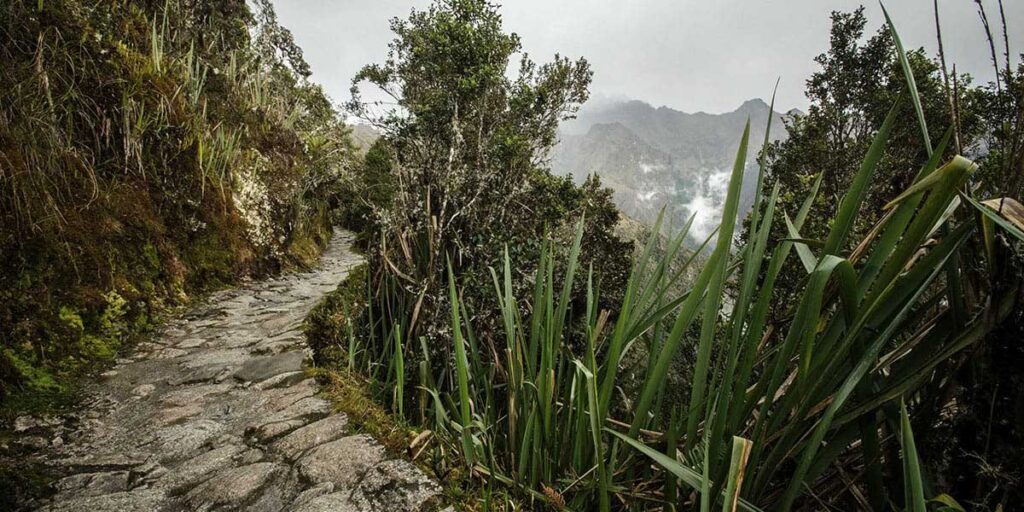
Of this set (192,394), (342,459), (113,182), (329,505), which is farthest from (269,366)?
(113,182)

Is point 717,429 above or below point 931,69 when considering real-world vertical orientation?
below

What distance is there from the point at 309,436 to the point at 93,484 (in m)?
0.74

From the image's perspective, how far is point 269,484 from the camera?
1.50m

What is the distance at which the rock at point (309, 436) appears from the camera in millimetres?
1705

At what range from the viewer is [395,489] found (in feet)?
4.52

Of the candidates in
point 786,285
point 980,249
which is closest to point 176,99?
point 980,249

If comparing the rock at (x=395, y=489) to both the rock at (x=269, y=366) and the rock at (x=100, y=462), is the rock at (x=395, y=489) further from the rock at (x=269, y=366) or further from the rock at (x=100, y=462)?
the rock at (x=269, y=366)

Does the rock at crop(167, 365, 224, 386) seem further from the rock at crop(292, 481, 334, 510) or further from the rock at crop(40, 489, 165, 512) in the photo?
the rock at crop(292, 481, 334, 510)

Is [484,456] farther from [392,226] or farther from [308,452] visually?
[392,226]

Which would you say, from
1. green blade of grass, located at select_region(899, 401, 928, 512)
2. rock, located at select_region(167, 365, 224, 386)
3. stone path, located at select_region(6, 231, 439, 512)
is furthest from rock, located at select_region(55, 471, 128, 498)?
green blade of grass, located at select_region(899, 401, 928, 512)

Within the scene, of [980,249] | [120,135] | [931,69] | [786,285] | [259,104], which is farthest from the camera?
[931,69]

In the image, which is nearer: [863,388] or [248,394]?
[863,388]

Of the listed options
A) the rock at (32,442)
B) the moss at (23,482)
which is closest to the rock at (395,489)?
the moss at (23,482)

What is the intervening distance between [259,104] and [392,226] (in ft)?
17.2
